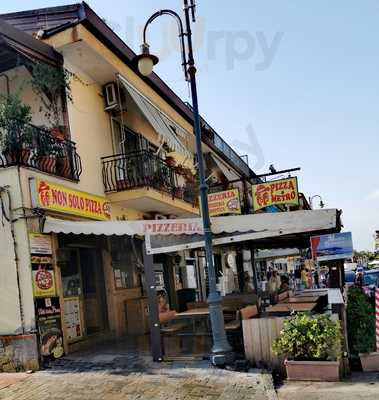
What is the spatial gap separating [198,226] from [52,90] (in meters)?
4.85

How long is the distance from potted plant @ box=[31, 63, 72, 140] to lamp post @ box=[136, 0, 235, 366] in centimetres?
295

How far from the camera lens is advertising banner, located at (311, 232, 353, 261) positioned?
341 inches

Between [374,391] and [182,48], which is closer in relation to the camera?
[374,391]

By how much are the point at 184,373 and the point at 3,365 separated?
140 inches

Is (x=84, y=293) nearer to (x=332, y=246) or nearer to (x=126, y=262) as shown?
(x=126, y=262)

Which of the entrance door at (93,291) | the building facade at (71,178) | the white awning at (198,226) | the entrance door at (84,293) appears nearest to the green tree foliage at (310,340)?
the white awning at (198,226)

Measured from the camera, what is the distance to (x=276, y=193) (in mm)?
14234

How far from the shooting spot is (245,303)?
474 inches

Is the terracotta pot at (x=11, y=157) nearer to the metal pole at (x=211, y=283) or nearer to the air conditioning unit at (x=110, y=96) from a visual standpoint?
the metal pole at (x=211, y=283)

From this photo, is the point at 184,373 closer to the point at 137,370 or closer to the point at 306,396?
the point at 137,370

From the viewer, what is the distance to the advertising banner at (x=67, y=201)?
30.1 ft

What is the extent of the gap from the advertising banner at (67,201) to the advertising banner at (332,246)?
5.27 m

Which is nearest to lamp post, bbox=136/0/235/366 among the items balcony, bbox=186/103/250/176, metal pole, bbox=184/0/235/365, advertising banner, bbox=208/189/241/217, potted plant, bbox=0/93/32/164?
metal pole, bbox=184/0/235/365

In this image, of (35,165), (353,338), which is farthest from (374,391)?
(35,165)
